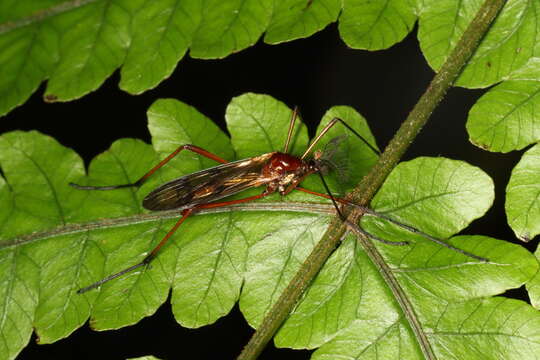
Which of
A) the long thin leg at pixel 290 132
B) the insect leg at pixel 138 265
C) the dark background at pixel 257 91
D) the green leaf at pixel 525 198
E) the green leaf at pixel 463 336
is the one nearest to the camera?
the green leaf at pixel 463 336

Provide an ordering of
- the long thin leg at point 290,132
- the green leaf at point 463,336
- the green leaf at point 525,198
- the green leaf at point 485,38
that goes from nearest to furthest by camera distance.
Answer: the green leaf at point 463,336 < the green leaf at point 525,198 < the green leaf at point 485,38 < the long thin leg at point 290,132

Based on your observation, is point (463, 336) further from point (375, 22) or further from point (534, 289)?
point (375, 22)

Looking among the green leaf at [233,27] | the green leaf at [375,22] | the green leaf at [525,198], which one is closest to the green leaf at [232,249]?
the green leaf at [525,198]

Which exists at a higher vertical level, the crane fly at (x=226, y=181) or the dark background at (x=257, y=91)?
the crane fly at (x=226, y=181)

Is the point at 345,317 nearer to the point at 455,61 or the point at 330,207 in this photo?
the point at 330,207

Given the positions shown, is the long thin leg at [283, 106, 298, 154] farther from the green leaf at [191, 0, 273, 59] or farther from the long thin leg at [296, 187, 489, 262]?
the green leaf at [191, 0, 273, 59]

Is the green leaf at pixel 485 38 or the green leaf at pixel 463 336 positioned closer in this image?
the green leaf at pixel 463 336

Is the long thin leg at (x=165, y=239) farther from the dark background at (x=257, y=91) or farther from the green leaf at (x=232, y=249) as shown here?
the dark background at (x=257, y=91)
